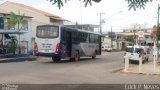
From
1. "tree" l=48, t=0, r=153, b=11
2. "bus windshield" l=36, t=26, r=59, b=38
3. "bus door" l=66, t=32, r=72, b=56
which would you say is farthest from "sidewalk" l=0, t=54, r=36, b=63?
"tree" l=48, t=0, r=153, b=11

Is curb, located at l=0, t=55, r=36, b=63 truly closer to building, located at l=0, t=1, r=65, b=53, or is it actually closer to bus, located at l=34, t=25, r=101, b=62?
bus, located at l=34, t=25, r=101, b=62

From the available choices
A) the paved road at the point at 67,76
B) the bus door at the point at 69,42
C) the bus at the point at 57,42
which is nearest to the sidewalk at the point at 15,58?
the bus at the point at 57,42

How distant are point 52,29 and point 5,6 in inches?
1321

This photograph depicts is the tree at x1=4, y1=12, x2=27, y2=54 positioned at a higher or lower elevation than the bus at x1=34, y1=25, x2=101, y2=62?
higher

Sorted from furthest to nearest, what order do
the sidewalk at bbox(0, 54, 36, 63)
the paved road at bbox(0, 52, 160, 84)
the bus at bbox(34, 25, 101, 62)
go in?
the sidewalk at bbox(0, 54, 36, 63) → the bus at bbox(34, 25, 101, 62) → the paved road at bbox(0, 52, 160, 84)

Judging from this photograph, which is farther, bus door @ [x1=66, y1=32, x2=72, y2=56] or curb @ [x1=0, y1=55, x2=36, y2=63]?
curb @ [x1=0, y1=55, x2=36, y2=63]

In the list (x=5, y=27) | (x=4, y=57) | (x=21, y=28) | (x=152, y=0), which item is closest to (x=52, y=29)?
(x=4, y=57)

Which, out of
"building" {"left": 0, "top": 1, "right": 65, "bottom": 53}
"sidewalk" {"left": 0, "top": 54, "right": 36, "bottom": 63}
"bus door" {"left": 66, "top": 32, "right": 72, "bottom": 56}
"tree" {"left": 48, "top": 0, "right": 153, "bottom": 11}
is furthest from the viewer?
"building" {"left": 0, "top": 1, "right": 65, "bottom": 53}

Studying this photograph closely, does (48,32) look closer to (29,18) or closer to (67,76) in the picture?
(67,76)

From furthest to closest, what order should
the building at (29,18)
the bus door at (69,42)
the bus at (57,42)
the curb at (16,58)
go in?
the building at (29,18), the curb at (16,58), the bus door at (69,42), the bus at (57,42)

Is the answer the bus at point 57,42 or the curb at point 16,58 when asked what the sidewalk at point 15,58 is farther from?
the bus at point 57,42

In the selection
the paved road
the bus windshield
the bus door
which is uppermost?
the bus windshield

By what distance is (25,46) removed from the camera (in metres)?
53.8

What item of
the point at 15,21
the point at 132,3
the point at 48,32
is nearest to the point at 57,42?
the point at 48,32
